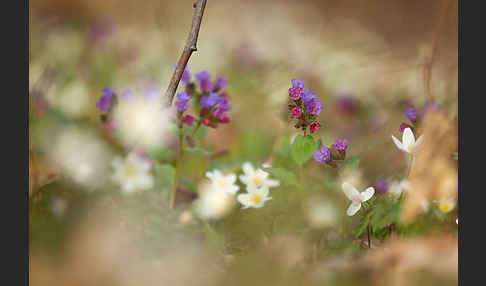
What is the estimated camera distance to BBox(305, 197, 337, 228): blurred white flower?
104cm

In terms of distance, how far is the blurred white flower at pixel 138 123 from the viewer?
126cm

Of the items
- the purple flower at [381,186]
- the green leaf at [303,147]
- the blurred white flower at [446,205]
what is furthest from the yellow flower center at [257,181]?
the blurred white flower at [446,205]

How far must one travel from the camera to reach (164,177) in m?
1.32

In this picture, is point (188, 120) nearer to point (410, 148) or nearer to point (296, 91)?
point (296, 91)

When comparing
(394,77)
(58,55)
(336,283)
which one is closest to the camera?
(336,283)

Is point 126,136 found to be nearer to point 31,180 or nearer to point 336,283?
point 31,180

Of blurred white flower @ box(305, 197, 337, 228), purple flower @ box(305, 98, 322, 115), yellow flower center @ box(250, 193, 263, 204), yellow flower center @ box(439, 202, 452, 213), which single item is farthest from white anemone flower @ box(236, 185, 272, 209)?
yellow flower center @ box(439, 202, 452, 213)

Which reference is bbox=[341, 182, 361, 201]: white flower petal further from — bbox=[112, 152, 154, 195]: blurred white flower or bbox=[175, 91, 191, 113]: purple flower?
bbox=[112, 152, 154, 195]: blurred white flower

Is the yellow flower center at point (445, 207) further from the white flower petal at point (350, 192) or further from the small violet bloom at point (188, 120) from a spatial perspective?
the small violet bloom at point (188, 120)

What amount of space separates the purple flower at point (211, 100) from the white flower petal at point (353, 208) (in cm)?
36

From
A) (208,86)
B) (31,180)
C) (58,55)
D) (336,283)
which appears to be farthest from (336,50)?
(336,283)

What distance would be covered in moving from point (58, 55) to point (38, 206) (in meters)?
1.20

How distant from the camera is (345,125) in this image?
6.47ft

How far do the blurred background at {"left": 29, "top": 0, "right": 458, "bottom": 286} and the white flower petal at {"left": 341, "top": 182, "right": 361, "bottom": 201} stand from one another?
6 cm
